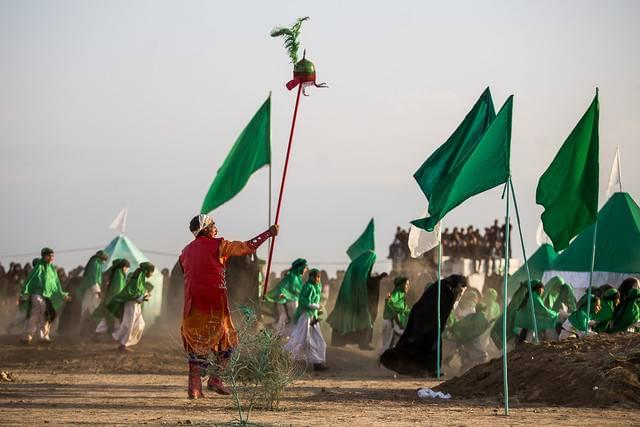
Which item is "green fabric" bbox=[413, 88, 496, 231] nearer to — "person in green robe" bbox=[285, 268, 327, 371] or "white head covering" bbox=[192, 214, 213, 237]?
"white head covering" bbox=[192, 214, 213, 237]

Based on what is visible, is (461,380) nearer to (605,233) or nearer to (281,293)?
(281,293)

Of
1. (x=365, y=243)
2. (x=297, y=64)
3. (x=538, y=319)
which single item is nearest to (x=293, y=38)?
(x=297, y=64)

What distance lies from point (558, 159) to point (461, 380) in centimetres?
277

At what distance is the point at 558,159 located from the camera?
45.8ft

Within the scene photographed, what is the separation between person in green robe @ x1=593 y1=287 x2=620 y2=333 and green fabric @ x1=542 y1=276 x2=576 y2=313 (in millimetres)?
3848

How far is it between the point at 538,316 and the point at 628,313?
244 centimetres

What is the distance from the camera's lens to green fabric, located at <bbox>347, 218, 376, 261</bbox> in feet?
97.7

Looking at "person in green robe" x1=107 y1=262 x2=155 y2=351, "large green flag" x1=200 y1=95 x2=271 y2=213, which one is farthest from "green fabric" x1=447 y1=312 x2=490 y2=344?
"person in green robe" x1=107 y1=262 x2=155 y2=351

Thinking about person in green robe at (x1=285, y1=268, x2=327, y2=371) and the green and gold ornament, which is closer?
the green and gold ornament

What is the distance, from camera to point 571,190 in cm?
1359

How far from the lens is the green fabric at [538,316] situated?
65.2 ft

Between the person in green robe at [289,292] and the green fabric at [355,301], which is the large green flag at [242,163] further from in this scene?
the green fabric at [355,301]

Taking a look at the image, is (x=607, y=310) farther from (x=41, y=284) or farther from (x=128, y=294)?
(x=41, y=284)

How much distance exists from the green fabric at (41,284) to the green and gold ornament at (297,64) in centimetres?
901
